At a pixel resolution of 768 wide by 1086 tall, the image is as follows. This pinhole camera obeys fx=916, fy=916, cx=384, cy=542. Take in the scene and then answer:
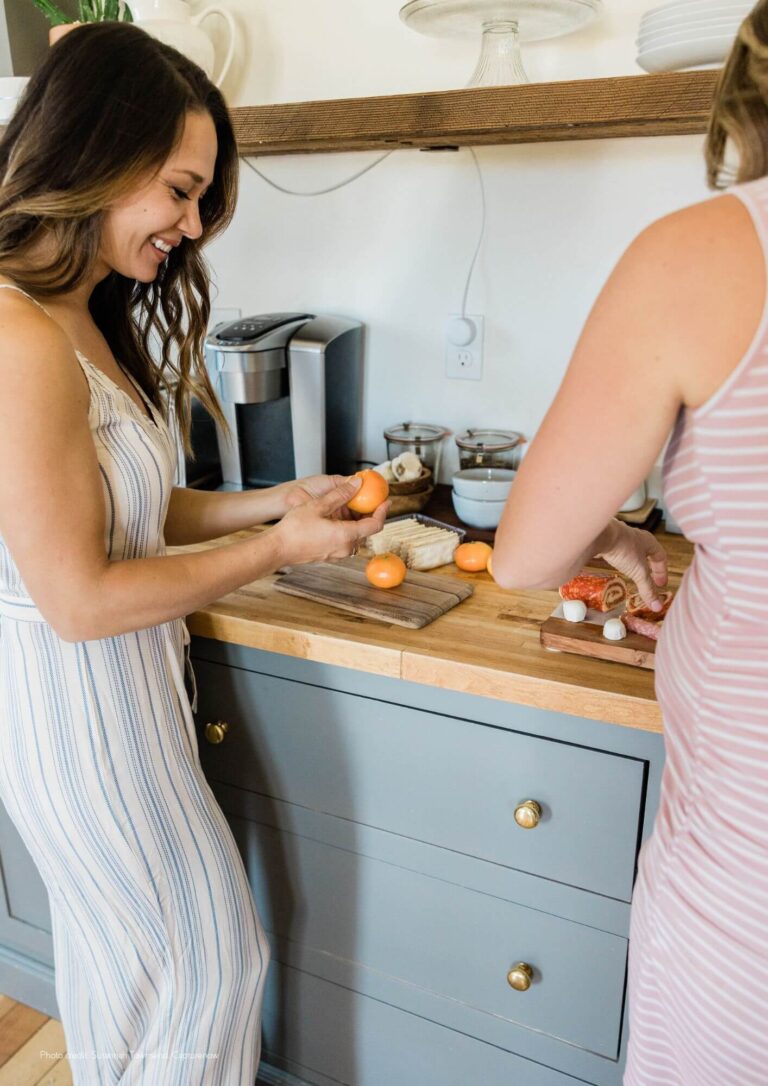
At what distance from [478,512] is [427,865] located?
562 mm

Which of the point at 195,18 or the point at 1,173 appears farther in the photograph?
the point at 195,18

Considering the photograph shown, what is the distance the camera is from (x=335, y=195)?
70.3 inches

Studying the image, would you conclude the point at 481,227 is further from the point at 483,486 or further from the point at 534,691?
the point at 534,691

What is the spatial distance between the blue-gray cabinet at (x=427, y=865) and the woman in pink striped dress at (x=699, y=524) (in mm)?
329

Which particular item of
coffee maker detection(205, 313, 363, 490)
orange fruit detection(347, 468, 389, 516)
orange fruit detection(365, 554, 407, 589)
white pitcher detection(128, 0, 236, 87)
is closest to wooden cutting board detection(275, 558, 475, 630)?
orange fruit detection(365, 554, 407, 589)

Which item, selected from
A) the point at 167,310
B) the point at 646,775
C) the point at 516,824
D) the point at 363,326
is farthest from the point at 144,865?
the point at 363,326

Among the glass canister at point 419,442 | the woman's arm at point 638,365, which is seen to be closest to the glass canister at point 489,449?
the glass canister at point 419,442

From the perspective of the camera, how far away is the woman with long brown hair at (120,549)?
3.07ft

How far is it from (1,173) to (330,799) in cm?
90

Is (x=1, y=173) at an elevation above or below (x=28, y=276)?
above

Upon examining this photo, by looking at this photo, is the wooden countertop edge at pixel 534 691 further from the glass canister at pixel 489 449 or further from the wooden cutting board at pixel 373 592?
the glass canister at pixel 489 449

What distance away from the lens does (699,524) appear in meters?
0.65

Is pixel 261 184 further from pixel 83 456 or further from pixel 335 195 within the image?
pixel 83 456

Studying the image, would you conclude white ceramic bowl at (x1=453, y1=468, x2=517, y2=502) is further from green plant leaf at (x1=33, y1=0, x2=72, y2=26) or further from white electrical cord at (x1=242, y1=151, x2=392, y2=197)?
green plant leaf at (x1=33, y1=0, x2=72, y2=26)
